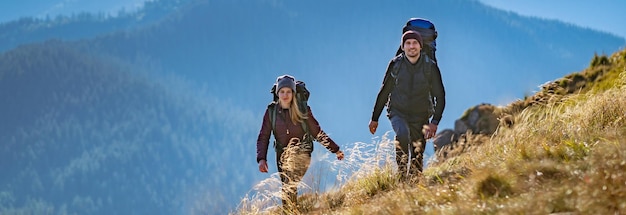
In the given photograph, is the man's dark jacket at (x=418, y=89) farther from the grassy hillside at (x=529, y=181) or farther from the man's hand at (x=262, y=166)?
the man's hand at (x=262, y=166)

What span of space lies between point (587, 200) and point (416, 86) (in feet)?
10.8

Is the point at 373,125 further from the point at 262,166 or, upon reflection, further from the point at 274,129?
the point at 262,166

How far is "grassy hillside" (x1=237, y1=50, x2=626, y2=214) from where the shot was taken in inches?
113

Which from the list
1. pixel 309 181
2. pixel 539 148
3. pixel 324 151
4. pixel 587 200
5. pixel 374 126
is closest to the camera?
pixel 587 200

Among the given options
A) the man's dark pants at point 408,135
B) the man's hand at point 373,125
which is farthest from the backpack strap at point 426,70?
the man's hand at point 373,125

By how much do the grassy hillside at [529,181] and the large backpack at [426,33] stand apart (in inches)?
45.9

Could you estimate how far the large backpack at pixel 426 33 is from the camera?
20.6 feet

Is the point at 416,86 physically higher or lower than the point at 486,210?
higher

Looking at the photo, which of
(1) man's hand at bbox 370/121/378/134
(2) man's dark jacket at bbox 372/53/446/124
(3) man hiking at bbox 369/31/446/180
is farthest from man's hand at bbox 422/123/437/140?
(1) man's hand at bbox 370/121/378/134

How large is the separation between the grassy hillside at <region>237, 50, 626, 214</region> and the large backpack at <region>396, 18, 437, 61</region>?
45.9 inches

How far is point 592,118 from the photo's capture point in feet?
17.0

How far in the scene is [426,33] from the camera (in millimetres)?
6328

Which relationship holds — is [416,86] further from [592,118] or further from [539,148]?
[539,148]

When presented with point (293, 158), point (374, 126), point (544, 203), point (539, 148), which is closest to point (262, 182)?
point (293, 158)
